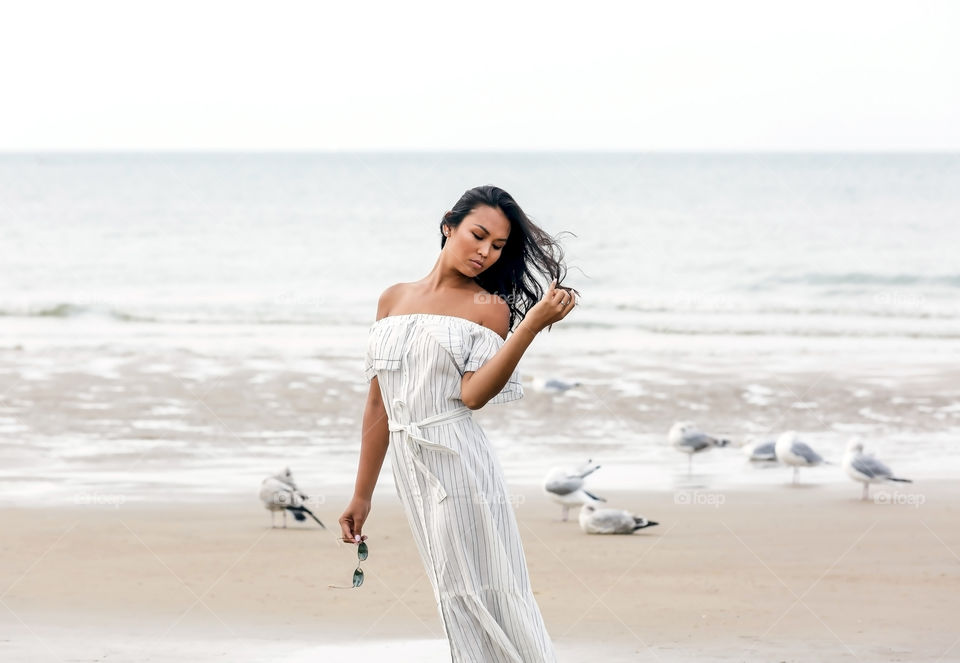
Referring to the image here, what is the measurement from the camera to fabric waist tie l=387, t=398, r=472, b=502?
11.0 feet

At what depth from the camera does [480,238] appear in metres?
3.44

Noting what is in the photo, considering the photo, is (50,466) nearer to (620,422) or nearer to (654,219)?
(620,422)

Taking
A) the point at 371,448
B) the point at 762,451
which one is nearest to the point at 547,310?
the point at 371,448

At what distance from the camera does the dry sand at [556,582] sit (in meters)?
5.95

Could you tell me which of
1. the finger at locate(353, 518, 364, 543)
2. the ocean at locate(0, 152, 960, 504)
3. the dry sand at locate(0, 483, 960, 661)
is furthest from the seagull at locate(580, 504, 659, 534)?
the finger at locate(353, 518, 364, 543)

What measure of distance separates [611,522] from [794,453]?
241 cm

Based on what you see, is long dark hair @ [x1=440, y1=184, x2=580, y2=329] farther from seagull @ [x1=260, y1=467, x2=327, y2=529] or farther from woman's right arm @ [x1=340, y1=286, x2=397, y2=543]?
seagull @ [x1=260, y1=467, x2=327, y2=529]

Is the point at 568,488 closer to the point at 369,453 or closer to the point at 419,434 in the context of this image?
the point at 369,453

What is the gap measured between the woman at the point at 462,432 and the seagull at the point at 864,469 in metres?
6.66

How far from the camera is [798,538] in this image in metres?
8.35

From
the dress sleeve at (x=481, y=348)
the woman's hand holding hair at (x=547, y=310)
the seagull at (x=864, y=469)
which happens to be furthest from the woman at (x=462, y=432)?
the seagull at (x=864, y=469)

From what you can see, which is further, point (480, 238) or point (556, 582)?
point (556, 582)

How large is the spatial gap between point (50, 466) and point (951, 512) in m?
6.87

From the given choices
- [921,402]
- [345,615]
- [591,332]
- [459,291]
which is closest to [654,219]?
[591,332]
